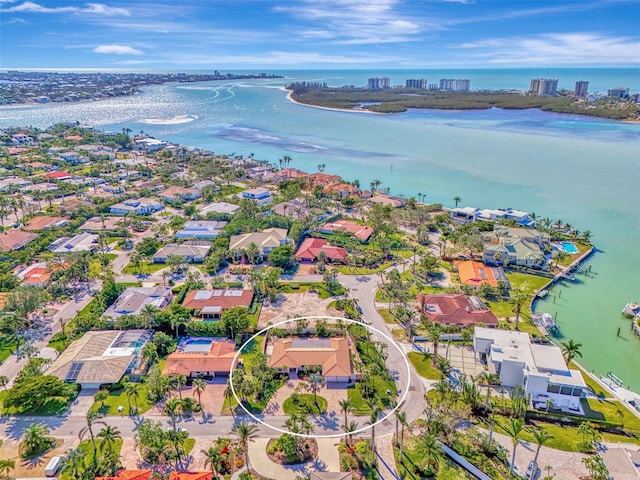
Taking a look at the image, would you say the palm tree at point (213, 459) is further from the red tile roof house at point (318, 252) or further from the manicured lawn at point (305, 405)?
the red tile roof house at point (318, 252)

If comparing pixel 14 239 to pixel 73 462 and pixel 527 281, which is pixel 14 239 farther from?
pixel 527 281

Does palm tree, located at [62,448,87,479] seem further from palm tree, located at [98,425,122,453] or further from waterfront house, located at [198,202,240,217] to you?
waterfront house, located at [198,202,240,217]

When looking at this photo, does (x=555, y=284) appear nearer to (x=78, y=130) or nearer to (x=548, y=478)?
(x=548, y=478)

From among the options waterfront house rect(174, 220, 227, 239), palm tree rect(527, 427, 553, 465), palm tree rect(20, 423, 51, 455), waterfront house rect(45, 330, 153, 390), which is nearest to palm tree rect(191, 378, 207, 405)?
waterfront house rect(45, 330, 153, 390)

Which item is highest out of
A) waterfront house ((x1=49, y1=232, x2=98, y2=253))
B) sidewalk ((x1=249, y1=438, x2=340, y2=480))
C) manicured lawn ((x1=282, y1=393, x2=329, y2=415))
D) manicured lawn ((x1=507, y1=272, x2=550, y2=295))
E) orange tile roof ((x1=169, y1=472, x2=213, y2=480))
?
waterfront house ((x1=49, y1=232, x2=98, y2=253))

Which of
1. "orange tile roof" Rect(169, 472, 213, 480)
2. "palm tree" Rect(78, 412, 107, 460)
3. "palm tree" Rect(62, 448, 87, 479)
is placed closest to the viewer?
"orange tile roof" Rect(169, 472, 213, 480)

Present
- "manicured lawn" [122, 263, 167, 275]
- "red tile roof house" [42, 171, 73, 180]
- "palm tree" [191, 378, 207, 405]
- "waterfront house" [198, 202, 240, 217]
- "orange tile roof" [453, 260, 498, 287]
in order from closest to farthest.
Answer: "palm tree" [191, 378, 207, 405] < "orange tile roof" [453, 260, 498, 287] < "manicured lawn" [122, 263, 167, 275] < "waterfront house" [198, 202, 240, 217] < "red tile roof house" [42, 171, 73, 180]

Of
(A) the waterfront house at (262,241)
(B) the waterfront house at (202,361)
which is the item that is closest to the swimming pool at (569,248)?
(A) the waterfront house at (262,241)
